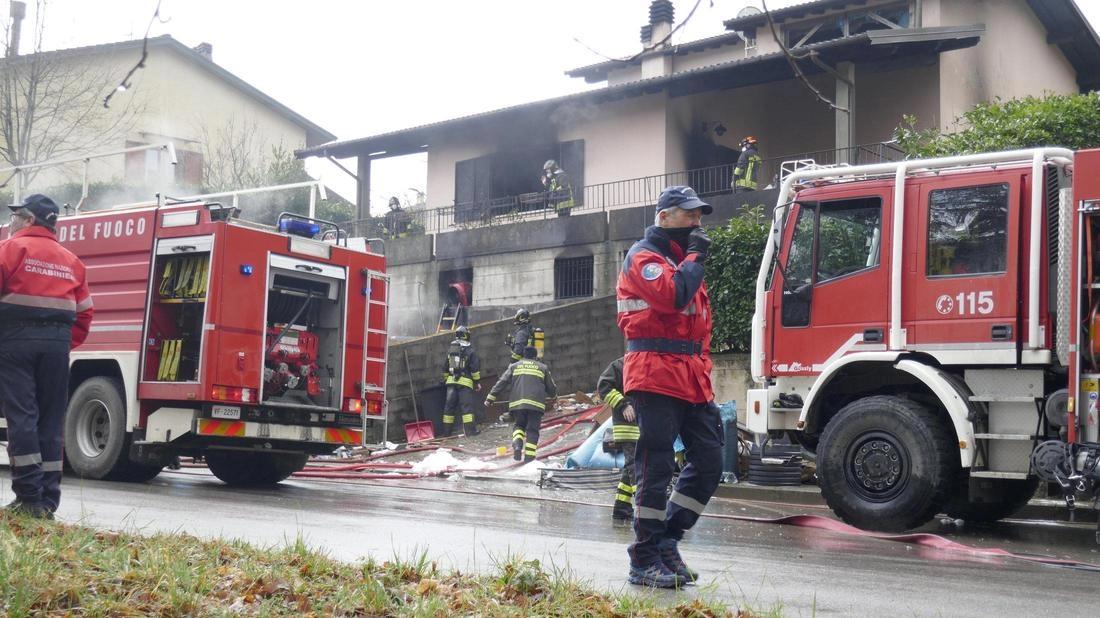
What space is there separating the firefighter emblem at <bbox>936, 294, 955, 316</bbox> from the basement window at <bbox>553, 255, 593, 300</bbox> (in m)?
14.5

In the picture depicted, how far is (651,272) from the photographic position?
544 cm


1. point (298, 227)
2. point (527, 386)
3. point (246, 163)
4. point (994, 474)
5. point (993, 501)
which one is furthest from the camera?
point (246, 163)

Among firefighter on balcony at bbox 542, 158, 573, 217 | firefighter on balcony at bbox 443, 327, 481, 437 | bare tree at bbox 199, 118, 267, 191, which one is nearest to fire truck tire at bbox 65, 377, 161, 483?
firefighter on balcony at bbox 443, 327, 481, 437

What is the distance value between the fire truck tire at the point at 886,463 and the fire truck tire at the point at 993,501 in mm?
463

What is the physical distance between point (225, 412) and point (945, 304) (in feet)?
20.5

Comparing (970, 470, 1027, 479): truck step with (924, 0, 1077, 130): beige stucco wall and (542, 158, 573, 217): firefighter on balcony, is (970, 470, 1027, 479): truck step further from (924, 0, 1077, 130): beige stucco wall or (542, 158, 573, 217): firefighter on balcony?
(542, 158, 573, 217): firefighter on balcony

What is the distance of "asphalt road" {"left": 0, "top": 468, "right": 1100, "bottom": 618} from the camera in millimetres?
5355

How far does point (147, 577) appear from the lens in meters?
4.45

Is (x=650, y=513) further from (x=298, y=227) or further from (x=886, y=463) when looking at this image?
(x=298, y=227)

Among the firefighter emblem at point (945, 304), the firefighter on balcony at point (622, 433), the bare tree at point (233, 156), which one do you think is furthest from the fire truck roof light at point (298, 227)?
the bare tree at point (233, 156)

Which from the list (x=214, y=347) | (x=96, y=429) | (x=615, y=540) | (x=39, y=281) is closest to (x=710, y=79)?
(x=214, y=347)

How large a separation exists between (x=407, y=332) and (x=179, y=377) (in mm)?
15728

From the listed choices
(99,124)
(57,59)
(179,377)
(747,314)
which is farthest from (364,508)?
(99,124)

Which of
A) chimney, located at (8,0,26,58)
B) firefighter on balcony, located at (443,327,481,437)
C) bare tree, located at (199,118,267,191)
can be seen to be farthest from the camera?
bare tree, located at (199,118,267,191)
